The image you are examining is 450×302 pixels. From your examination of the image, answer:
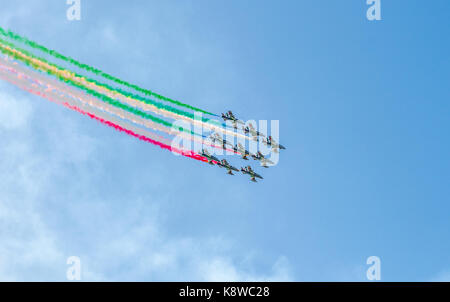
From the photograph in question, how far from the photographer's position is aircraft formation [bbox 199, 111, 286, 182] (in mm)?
64438

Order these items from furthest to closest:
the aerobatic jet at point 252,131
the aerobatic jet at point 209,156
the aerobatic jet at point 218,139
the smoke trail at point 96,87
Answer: the aerobatic jet at point 252,131
the aerobatic jet at point 209,156
the aerobatic jet at point 218,139
the smoke trail at point 96,87

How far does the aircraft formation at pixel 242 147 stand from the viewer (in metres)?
64.4

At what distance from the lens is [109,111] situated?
Result: 50.6 meters

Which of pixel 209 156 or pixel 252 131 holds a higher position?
pixel 252 131

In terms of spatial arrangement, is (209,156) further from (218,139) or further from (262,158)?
(262,158)

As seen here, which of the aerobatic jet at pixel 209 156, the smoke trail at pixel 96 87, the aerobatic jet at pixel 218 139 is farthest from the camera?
the aerobatic jet at pixel 209 156

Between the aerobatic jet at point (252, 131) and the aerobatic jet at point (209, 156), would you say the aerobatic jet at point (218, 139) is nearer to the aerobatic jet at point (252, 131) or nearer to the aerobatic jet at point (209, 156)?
the aerobatic jet at point (209, 156)

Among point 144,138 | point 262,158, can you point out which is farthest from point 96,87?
point 262,158

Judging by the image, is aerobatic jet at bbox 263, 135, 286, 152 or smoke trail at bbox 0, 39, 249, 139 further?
aerobatic jet at bbox 263, 135, 286, 152

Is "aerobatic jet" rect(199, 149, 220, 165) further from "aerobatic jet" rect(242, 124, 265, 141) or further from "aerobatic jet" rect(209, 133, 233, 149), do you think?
"aerobatic jet" rect(242, 124, 265, 141)

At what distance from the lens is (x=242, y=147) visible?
66.2 meters
